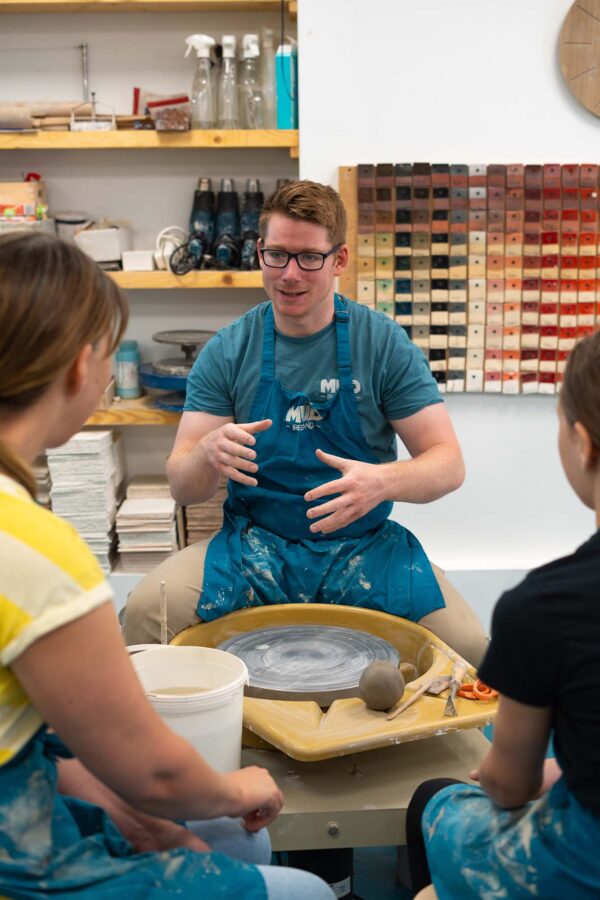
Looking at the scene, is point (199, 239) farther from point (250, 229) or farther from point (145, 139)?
point (145, 139)

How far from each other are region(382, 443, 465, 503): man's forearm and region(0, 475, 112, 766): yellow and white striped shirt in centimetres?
128

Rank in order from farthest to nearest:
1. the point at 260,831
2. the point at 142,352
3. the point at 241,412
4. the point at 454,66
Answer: the point at 142,352
the point at 454,66
the point at 241,412
the point at 260,831

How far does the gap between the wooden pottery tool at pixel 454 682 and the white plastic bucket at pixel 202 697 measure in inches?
14.8

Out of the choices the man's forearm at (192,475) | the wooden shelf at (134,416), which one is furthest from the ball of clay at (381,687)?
the wooden shelf at (134,416)

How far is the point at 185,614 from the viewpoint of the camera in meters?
2.18

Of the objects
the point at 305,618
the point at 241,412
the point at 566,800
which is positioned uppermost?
the point at 241,412

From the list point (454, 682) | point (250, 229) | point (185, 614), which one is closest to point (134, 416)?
point (250, 229)

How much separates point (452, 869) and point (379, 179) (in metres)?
2.77

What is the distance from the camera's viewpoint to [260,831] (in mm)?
1351

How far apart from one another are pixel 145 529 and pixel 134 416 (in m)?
0.45

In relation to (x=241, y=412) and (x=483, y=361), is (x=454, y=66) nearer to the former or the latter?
(x=483, y=361)

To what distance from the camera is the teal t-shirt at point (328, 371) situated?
246 centimetres

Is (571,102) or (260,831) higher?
(571,102)

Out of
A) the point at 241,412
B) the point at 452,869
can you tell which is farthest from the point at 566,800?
the point at 241,412
